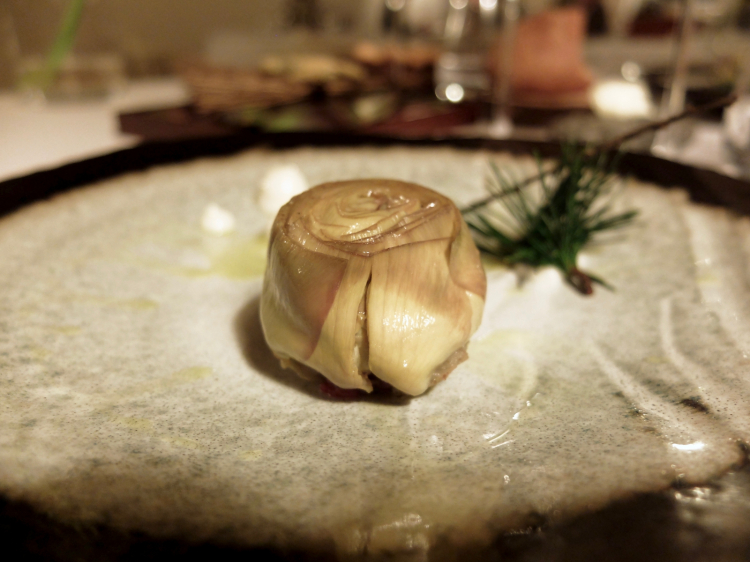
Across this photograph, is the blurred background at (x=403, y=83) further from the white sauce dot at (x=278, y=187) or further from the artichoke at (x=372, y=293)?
the artichoke at (x=372, y=293)

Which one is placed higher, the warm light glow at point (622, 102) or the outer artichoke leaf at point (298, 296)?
the warm light glow at point (622, 102)

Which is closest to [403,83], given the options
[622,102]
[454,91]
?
[454,91]

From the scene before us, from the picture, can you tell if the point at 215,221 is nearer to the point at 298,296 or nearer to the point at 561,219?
the point at 298,296

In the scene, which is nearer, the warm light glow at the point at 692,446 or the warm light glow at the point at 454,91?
the warm light glow at the point at 692,446

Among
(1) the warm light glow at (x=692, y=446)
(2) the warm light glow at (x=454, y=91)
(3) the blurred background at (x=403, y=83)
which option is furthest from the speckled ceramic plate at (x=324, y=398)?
(2) the warm light glow at (x=454, y=91)

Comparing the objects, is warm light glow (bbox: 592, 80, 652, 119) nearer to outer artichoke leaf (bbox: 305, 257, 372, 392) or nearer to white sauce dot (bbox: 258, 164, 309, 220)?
white sauce dot (bbox: 258, 164, 309, 220)
